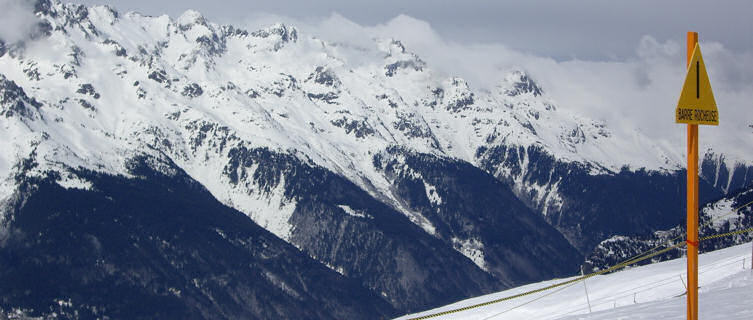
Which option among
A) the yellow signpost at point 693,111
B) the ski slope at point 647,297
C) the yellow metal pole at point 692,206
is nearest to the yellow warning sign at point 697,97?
the yellow signpost at point 693,111

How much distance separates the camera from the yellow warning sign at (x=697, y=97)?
64.3 ft

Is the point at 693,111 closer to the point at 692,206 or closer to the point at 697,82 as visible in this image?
the point at 697,82

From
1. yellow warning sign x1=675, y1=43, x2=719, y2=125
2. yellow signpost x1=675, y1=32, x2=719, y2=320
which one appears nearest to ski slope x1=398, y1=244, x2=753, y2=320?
yellow signpost x1=675, y1=32, x2=719, y2=320

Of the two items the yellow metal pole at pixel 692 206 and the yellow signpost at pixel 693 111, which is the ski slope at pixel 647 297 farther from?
the yellow signpost at pixel 693 111

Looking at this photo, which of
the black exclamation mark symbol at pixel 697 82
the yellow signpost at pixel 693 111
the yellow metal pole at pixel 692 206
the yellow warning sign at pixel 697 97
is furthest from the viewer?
the black exclamation mark symbol at pixel 697 82

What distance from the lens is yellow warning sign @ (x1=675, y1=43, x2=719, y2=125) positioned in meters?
19.6

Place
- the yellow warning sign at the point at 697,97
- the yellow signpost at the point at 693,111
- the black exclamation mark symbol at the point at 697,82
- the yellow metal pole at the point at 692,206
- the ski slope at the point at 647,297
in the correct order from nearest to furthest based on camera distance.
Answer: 1. the yellow metal pole at the point at 692,206
2. the yellow signpost at the point at 693,111
3. the yellow warning sign at the point at 697,97
4. the black exclamation mark symbol at the point at 697,82
5. the ski slope at the point at 647,297

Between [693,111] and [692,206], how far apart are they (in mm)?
2117

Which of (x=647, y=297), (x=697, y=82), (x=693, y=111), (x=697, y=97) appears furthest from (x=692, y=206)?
(x=647, y=297)

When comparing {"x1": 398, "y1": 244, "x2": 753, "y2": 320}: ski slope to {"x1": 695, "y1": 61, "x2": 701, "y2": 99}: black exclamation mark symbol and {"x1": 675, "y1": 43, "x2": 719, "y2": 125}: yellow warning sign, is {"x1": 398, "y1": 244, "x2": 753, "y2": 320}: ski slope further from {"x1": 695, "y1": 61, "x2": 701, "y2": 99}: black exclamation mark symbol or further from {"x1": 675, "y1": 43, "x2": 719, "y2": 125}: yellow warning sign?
{"x1": 695, "y1": 61, "x2": 701, "y2": 99}: black exclamation mark symbol

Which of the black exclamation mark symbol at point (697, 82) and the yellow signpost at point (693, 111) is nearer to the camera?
the yellow signpost at point (693, 111)

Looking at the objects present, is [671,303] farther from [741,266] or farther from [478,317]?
[478,317]

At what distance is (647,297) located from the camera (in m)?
51.2

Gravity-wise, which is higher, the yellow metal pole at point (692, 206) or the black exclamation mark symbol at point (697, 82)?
the black exclamation mark symbol at point (697, 82)
